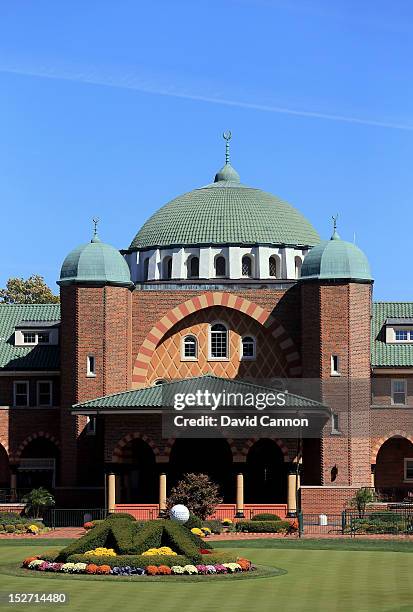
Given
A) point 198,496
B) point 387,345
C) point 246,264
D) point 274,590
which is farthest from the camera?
point 246,264

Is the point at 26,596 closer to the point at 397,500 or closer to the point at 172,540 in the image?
the point at 172,540

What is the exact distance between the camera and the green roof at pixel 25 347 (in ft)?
282

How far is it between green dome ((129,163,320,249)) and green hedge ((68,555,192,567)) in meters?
45.4

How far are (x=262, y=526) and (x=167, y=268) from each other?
27.6 metres

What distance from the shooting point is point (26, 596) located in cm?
3831

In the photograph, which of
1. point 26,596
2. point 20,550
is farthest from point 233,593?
point 20,550

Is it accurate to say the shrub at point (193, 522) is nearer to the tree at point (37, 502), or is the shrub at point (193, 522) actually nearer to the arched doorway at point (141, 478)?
the tree at point (37, 502)

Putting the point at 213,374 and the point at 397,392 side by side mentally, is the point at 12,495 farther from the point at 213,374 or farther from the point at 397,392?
the point at 397,392

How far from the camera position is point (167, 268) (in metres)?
91.4

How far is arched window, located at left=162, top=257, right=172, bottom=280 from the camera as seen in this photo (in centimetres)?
9119

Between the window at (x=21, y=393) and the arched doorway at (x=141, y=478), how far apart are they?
33.9 ft

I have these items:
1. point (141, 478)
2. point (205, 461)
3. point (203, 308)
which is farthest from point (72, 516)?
point (203, 308)

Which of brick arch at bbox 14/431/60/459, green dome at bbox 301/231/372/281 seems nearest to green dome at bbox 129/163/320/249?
green dome at bbox 301/231/372/281

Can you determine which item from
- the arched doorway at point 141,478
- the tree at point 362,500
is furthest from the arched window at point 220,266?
the tree at point 362,500
